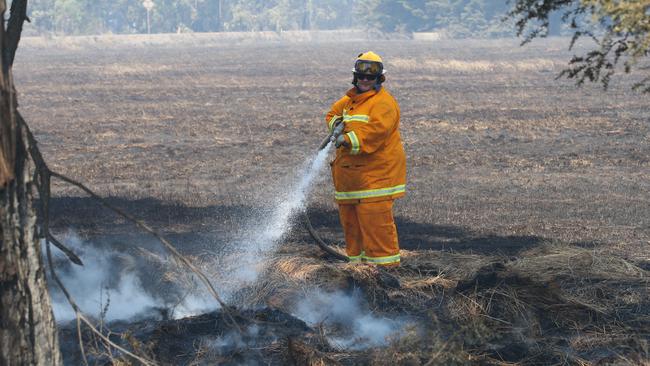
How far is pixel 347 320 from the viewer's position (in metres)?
5.93

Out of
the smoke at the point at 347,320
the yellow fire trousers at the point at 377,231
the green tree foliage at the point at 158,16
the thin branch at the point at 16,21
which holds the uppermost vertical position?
the thin branch at the point at 16,21

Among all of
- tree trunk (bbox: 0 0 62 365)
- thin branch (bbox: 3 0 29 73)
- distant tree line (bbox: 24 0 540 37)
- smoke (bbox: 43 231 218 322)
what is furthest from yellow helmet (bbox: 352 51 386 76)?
distant tree line (bbox: 24 0 540 37)

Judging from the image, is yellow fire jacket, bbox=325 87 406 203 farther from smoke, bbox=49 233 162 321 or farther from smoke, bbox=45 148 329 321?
smoke, bbox=49 233 162 321

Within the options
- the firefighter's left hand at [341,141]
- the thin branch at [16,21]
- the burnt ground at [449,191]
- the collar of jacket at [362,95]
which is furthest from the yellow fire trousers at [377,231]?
the thin branch at [16,21]

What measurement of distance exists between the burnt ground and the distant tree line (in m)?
58.7

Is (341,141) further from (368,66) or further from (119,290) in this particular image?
(119,290)

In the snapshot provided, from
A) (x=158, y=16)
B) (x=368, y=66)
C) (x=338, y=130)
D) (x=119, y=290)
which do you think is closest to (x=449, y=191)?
(x=338, y=130)

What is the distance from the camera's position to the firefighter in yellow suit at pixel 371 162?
23.2 feet

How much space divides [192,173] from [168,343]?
8023 millimetres

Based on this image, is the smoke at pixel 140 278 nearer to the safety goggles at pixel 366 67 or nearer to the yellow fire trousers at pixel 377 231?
the yellow fire trousers at pixel 377 231

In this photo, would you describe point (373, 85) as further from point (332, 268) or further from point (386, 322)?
point (386, 322)

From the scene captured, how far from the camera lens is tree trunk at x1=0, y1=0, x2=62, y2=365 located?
3.15 metres

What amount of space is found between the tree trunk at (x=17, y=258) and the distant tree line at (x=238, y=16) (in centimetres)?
7775

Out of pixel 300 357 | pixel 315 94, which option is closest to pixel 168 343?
pixel 300 357
